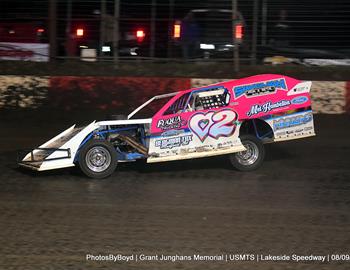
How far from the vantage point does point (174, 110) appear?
28.8ft

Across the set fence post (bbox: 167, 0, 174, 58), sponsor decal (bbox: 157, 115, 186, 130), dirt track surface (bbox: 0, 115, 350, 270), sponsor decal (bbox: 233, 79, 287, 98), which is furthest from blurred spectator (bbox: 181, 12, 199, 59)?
sponsor decal (bbox: 157, 115, 186, 130)

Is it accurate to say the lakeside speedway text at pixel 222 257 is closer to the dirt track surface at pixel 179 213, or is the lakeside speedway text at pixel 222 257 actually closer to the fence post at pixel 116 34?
the dirt track surface at pixel 179 213

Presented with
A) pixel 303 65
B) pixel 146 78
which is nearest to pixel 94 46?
pixel 146 78

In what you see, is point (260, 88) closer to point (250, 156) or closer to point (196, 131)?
point (250, 156)

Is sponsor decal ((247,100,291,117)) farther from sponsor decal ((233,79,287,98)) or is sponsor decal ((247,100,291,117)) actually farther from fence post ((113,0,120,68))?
fence post ((113,0,120,68))

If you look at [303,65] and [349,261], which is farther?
[303,65]

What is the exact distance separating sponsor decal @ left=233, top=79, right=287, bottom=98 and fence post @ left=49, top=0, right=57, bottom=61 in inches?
285

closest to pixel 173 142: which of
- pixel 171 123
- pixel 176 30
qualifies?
pixel 171 123

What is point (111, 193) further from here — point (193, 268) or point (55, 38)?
point (55, 38)

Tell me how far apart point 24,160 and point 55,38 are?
682 cm

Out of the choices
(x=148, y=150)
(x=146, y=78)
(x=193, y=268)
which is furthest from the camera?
(x=146, y=78)

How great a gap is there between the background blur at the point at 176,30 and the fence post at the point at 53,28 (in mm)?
23

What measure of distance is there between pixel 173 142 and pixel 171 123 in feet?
0.87

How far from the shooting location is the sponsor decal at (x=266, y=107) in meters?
8.89
